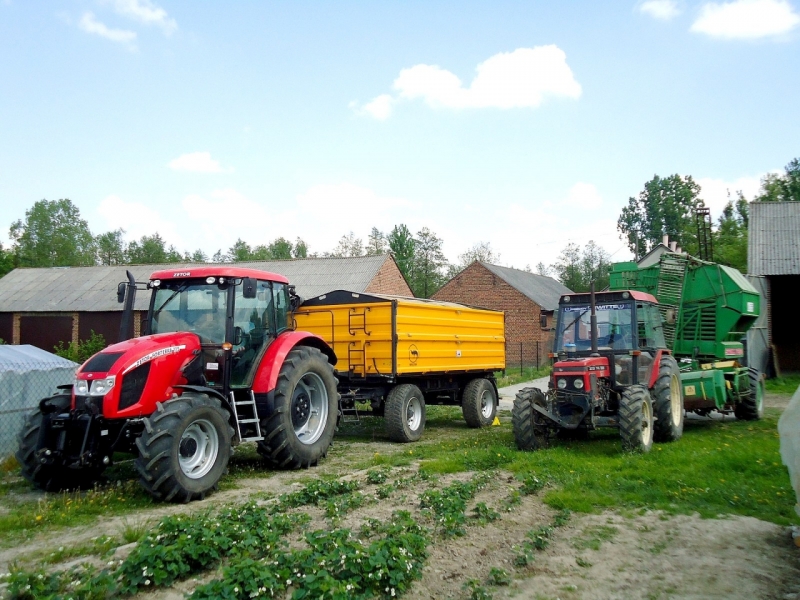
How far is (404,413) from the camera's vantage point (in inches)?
435

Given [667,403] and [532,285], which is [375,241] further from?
[667,403]

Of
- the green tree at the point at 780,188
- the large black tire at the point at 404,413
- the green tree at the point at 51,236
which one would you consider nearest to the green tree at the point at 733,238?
the green tree at the point at 780,188

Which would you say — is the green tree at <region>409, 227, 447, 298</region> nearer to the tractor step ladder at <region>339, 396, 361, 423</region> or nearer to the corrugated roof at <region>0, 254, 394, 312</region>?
the corrugated roof at <region>0, 254, 394, 312</region>

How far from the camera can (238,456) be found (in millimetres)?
9656

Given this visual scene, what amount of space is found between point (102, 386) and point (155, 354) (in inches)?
24.8

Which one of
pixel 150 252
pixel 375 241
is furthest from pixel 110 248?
pixel 375 241

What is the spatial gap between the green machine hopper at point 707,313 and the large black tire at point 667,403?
1.90 m

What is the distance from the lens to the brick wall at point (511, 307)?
109 ft

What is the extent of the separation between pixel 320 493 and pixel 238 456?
Answer: 3.25 meters

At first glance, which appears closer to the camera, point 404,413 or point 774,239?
point 404,413

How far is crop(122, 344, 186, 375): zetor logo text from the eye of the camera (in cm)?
709

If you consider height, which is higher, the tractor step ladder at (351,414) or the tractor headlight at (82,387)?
the tractor headlight at (82,387)

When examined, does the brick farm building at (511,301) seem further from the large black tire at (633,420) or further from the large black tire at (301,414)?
the large black tire at (301,414)

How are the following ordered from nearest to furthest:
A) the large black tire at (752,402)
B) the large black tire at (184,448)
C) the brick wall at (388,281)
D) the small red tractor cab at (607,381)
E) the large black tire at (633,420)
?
the large black tire at (184,448)
the large black tire at (633,420)
the small red tractor cab at (607,381)
the large black tire at (752,402)
the brick wall at (388,281)
